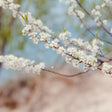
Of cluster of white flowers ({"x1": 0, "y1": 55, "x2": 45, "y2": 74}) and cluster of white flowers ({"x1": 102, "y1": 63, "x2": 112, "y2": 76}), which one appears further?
cluster of white flowers ({"x1": 0, "y1": 55, "x2": 45, "y2": 74})

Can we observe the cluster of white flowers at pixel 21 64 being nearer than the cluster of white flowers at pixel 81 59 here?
No

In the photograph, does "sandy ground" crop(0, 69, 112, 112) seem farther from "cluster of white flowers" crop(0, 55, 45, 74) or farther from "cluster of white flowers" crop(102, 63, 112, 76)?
"cluster of white flowers" crop(102, 63, 112, 76)

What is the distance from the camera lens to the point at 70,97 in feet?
16.6

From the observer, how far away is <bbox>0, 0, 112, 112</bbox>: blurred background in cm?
484

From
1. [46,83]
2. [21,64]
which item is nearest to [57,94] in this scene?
→ [46,83]

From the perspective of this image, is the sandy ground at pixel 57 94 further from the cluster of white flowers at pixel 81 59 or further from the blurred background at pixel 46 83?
the cluster of white flowers at pixel 81 59

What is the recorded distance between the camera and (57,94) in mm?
5227

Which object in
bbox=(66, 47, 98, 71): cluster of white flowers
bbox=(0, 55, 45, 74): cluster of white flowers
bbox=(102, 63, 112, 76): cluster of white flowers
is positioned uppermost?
bbox=(0, 55, 45, 74): cluster of white flowers

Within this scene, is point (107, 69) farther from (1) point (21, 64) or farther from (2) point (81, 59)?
(1) point (21, 64)

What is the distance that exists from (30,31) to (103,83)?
13.0ft

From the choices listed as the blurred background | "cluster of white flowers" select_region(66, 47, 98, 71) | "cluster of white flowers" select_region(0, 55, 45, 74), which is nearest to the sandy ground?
the blurred background

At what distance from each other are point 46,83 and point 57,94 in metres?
0.49

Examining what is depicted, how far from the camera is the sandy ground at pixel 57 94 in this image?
15.5ft

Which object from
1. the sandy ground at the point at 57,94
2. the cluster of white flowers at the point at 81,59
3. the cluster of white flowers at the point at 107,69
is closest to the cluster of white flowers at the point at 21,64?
the cluster of white flowers at the point at 81,59
